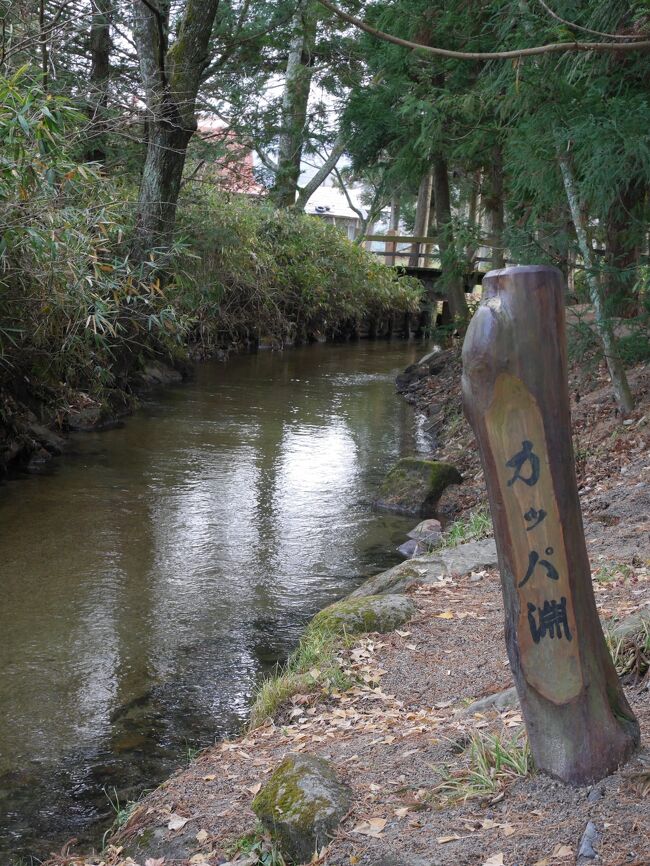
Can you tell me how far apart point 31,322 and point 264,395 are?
7.18 m

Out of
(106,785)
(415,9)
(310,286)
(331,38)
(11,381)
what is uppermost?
(331,38)

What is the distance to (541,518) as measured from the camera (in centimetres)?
296

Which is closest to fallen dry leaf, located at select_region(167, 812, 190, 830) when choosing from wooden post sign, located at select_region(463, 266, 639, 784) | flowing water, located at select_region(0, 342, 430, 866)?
flowing water, located at select_region(0, 342, 430, 866)

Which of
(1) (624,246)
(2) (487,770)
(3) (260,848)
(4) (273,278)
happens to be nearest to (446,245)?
(4) (273,278)

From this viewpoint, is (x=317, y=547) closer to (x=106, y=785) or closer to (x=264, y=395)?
(x=106, y=785)

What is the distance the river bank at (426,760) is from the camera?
2939mm

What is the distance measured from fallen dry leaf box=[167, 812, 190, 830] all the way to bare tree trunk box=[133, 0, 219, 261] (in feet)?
33.5

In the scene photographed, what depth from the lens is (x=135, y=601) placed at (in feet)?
23.5

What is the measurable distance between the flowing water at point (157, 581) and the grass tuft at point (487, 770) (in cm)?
182

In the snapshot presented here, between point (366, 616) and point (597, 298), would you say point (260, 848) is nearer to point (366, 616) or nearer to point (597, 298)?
point (366, 616)

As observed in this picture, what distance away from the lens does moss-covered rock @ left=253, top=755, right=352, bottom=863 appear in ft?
10.8

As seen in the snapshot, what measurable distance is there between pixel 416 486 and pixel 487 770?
681 centimetres

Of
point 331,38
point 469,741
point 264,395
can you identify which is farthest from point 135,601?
point 331,38

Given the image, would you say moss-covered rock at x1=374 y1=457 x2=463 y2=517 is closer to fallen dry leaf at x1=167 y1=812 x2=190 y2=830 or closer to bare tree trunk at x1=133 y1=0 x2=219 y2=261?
bare tree trunk at x1=133 y1=0 x2=219 y2=261
